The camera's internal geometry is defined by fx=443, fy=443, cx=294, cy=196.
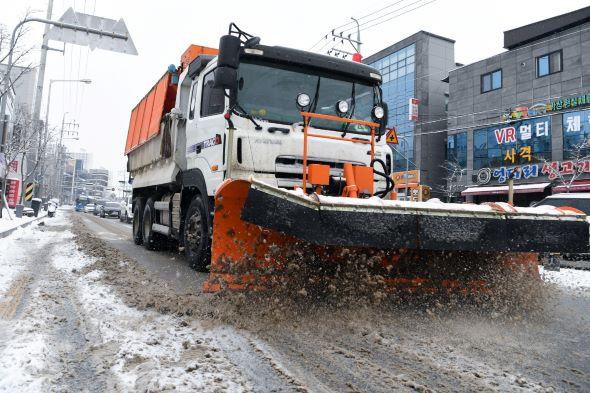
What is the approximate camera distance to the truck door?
5.15 meters

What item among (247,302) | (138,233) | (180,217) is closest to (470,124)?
(138,233)

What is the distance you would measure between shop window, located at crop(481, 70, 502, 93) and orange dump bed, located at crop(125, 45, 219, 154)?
2477cm

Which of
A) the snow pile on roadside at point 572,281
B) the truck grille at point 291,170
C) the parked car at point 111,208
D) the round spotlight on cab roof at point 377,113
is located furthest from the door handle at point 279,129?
the parked car at point 111,208

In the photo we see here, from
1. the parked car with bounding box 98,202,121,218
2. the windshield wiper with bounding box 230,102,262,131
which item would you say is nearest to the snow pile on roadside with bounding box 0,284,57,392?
the windshield wiper with bounding box 230,102,262,131

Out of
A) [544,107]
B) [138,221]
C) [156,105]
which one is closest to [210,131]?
[156,105]

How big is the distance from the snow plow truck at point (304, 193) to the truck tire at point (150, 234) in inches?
72.2

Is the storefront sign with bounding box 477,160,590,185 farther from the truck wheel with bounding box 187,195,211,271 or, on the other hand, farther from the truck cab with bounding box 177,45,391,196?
the truck wheel with bounding box 187,195,211,271

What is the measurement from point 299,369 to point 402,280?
1790mm

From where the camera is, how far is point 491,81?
2870cm

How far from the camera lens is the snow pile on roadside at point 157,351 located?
7.77 ft

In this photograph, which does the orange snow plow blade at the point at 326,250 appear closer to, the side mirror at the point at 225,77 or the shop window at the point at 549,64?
the side mirror at the point at 225,77

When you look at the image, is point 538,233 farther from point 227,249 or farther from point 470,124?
point 470,124

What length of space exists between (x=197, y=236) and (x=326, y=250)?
2.31 m

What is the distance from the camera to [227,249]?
3844mm
